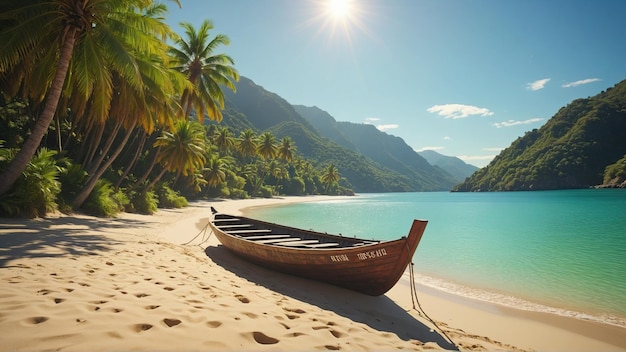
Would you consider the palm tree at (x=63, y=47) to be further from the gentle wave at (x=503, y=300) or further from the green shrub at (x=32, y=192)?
the gentle wave at (x=503, y=300)

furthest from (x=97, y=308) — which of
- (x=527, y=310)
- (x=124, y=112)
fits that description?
(x=124, y=112)

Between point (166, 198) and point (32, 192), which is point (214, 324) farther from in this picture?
point (166, 198)

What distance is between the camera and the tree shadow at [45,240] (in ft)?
18.8

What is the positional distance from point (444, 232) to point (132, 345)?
22.6 m

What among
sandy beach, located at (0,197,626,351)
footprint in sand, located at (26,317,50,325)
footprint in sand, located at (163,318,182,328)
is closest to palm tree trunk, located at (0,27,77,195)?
sandy beach, located at (0,197,626,351)

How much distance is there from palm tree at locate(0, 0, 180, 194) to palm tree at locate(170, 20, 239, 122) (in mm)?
10198

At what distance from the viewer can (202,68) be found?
21812mm

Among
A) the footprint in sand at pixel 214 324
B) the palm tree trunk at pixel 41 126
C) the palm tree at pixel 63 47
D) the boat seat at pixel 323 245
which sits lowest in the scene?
the boat seat at pixel 323 245

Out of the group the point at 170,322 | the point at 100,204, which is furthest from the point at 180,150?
the point at 170,322

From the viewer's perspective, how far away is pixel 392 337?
442 centimetres

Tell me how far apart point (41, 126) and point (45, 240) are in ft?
14.6

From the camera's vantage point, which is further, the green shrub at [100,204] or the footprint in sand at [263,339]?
the green shrub at [100,204]

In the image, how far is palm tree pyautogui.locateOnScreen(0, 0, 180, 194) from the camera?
357 inches

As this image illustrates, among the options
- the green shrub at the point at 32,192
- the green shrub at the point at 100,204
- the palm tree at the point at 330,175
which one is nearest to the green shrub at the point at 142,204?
the green shrub at the point at 100,204
